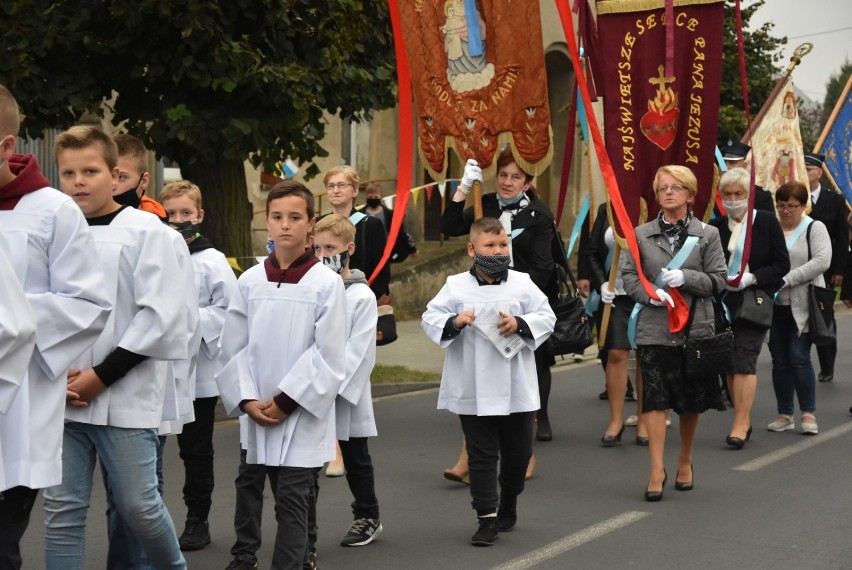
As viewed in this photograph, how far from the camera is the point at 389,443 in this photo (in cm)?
934

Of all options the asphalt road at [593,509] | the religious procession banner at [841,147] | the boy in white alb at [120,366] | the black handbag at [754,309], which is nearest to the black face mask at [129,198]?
the boy in white alb at [120,366]

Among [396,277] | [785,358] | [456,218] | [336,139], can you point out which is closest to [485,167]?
[456,218]

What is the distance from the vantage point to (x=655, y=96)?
27.3 feet

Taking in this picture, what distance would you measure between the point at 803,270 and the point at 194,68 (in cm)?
498

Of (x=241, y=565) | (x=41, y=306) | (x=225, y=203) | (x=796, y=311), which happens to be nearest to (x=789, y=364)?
(x=796, y=311)

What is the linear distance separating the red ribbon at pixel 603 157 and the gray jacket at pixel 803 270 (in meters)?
2.31

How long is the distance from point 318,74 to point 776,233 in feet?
14.2

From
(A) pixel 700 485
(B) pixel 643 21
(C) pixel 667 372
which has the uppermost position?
(B) pixel 643 21

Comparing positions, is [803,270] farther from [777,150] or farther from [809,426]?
[777,150]

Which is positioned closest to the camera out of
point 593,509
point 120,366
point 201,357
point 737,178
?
point 120,366

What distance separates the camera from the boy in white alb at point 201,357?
6.27 meters

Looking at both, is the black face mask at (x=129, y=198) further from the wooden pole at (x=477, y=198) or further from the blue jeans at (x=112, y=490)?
the wooden pole at (x=477, y=198)

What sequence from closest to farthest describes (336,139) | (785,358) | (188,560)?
1. (188,560)
2. (785,358)
3. (336,139)

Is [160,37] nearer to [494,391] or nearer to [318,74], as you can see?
[318,74]
